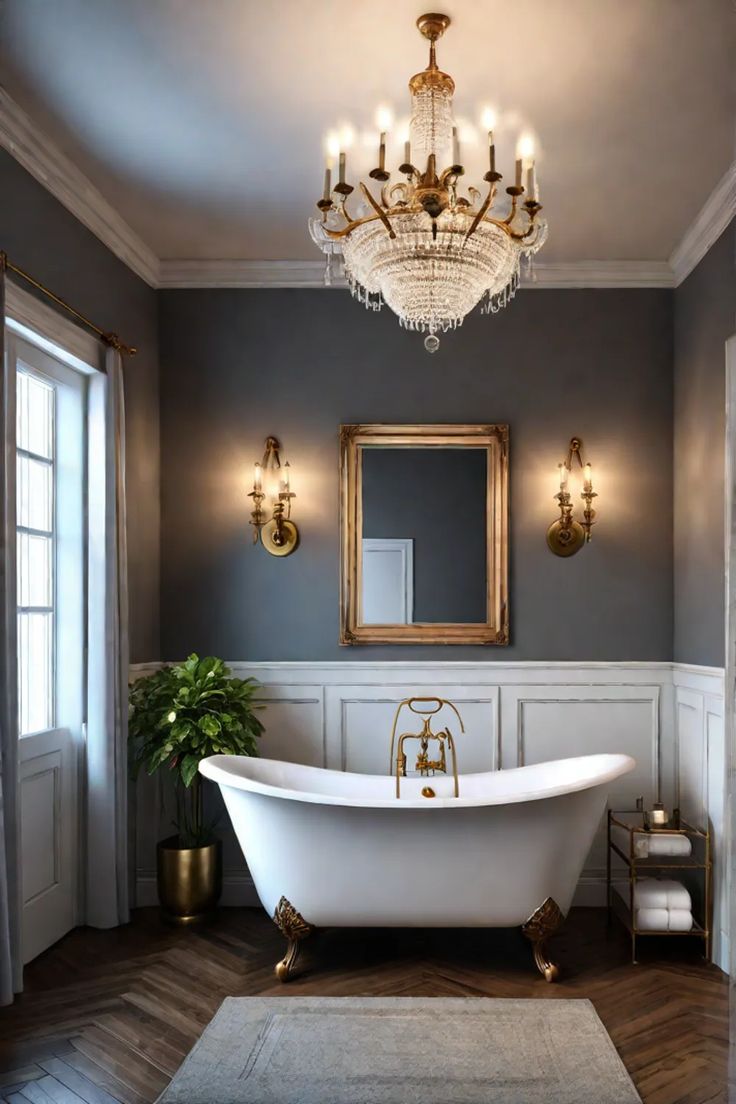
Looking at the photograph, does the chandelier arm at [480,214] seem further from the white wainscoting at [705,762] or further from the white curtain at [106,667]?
the white wainscoting at [705,762]

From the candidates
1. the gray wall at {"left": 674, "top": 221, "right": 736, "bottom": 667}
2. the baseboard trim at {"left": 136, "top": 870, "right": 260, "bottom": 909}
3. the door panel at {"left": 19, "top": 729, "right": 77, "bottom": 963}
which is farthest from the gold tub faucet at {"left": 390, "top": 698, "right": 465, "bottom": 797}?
the door panel at {"left": 19, "top": 729, "right": 77, "bottom": 963}

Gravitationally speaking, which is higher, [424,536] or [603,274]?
[603,274]

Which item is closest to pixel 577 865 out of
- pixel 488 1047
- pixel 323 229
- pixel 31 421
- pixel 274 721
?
pixel 488 1047

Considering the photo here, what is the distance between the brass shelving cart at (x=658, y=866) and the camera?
148 inches

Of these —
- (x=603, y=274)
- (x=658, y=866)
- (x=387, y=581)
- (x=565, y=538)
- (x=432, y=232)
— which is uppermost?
(x=603, y=274)

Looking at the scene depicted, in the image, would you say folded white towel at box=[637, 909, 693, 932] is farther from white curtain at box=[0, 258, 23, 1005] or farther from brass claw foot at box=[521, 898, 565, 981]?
white curtain at box=[0, 258, 23, 1005]

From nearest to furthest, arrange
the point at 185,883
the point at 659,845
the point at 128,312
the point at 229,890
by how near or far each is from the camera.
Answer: the point at 659,845 < the point at 185,883 < the point at 128,312 < the point at 229,890

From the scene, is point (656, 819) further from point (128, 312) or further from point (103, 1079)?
point (128, 312)

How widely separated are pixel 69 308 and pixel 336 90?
1.27 m

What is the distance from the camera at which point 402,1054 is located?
2.84 metres

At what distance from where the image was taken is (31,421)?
145 inches

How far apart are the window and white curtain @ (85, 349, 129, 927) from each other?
6 centimetres

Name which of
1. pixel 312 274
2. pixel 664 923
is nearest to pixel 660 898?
pixel 664 923

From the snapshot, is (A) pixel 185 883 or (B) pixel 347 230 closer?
(B) pixel 347 230
